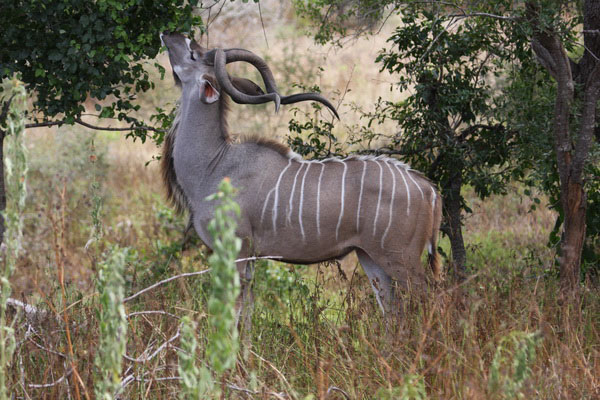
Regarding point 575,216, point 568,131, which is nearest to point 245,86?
point 568,131

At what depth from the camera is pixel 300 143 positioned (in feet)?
17.3

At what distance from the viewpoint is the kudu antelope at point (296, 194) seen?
425 centimetres

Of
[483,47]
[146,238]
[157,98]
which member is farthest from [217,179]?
[157,98]

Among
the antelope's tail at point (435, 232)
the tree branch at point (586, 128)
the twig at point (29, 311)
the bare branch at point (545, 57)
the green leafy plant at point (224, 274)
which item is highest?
the bare branch at point (545, 57)

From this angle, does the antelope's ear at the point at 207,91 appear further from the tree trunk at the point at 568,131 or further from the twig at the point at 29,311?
the tree trunk at the point at 568,131

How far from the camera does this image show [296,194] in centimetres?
433

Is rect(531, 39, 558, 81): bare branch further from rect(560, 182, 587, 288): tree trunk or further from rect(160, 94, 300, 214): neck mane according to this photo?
rect(160, 94, 300, 214): neck mane

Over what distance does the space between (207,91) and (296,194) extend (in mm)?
852

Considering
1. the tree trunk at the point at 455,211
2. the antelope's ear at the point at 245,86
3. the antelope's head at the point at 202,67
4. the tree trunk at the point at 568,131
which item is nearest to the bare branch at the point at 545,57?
the tree trunk at the point at 568,131

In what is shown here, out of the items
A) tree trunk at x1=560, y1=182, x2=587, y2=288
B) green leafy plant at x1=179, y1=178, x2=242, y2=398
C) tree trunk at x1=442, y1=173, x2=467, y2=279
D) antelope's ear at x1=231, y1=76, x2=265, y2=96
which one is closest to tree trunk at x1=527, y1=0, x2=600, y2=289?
tree trunk at x1=560, y1=182, x2=587, y2=288

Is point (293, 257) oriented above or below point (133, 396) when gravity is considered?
above

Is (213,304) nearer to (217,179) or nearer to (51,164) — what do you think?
(217,179)

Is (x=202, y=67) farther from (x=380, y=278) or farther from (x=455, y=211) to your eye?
Answer: (x=455, y=211)

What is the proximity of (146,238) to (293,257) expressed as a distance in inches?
163
